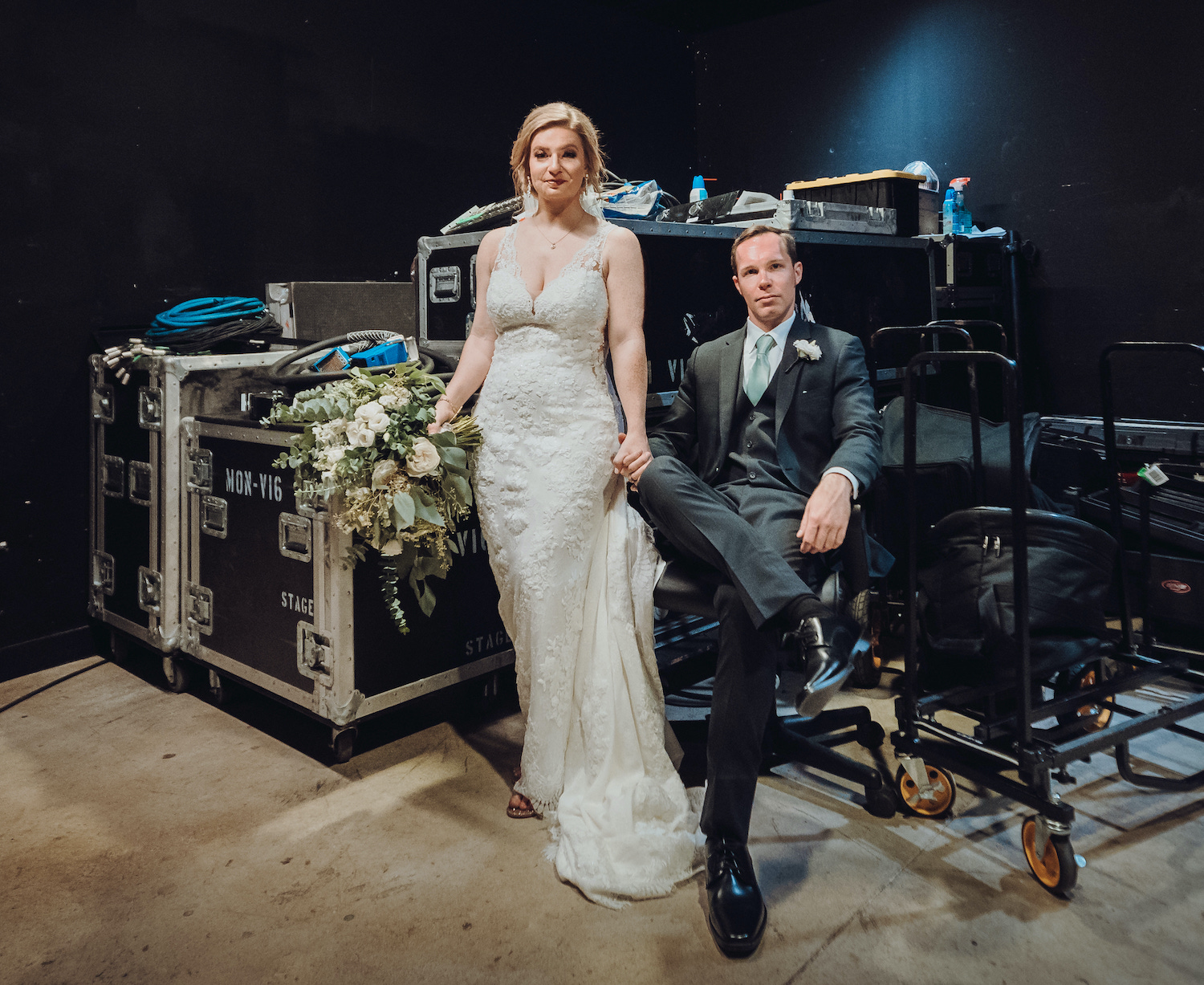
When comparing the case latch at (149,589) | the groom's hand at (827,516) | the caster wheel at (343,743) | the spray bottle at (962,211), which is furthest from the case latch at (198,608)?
the spray bottle at (962,211)

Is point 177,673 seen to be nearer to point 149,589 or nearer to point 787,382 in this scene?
point 149,589

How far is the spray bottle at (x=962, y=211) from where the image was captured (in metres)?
5.01

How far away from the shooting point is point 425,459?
2.35m

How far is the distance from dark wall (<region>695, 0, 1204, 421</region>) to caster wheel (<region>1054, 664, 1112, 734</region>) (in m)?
2.52

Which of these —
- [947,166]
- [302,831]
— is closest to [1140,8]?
[947,166]

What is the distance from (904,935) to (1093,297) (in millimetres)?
4176

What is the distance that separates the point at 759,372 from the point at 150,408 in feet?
7.90

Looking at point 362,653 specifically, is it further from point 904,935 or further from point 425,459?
point 904,935

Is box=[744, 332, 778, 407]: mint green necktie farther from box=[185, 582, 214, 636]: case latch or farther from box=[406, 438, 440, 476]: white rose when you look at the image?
box=[185, 582, 214, 636]: case latch

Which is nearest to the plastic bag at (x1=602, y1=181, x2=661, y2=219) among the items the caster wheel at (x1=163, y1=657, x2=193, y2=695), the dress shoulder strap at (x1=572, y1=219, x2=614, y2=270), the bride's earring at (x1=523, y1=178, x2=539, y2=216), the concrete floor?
the bride's earring at (x1=523, y1=178, x2=539, y2=216)

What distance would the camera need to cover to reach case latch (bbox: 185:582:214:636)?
3.27 m

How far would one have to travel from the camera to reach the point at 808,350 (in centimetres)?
246

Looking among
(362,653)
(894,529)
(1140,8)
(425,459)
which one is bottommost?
(362,653)

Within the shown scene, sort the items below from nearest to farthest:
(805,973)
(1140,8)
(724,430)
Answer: (805,973), (724,430), (1140,8)
